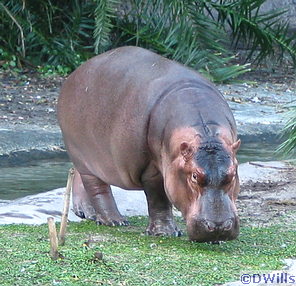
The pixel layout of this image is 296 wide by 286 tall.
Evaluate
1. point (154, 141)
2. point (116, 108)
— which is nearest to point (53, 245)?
point (154, 141)

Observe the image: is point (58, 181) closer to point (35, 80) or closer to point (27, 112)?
point (27, 112)

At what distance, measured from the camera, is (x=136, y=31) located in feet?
45.8

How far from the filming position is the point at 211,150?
502cm

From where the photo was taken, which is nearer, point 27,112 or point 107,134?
point 107,134

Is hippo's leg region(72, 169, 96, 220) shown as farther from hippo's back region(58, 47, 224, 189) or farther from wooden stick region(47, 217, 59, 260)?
wooden stick region(47, 217, 59, 260)

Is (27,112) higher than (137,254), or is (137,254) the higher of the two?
(137,254)

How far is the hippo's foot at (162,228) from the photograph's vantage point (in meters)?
5.73

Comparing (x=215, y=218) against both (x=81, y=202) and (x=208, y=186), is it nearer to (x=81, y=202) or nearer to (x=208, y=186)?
(x=208, y=186)

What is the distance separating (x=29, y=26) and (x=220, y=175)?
8.75 m

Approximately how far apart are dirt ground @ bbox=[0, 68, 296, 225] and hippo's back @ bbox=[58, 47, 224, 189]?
1070 millimetres

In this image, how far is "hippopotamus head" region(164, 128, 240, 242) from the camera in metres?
4.89

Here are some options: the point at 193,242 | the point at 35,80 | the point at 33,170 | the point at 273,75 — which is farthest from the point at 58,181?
the point at 273,75

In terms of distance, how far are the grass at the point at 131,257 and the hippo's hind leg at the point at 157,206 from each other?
0.11 metres

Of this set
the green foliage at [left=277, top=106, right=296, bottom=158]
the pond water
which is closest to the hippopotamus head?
the green foliage at [left=277, top=106, right=296, bottom=158]
